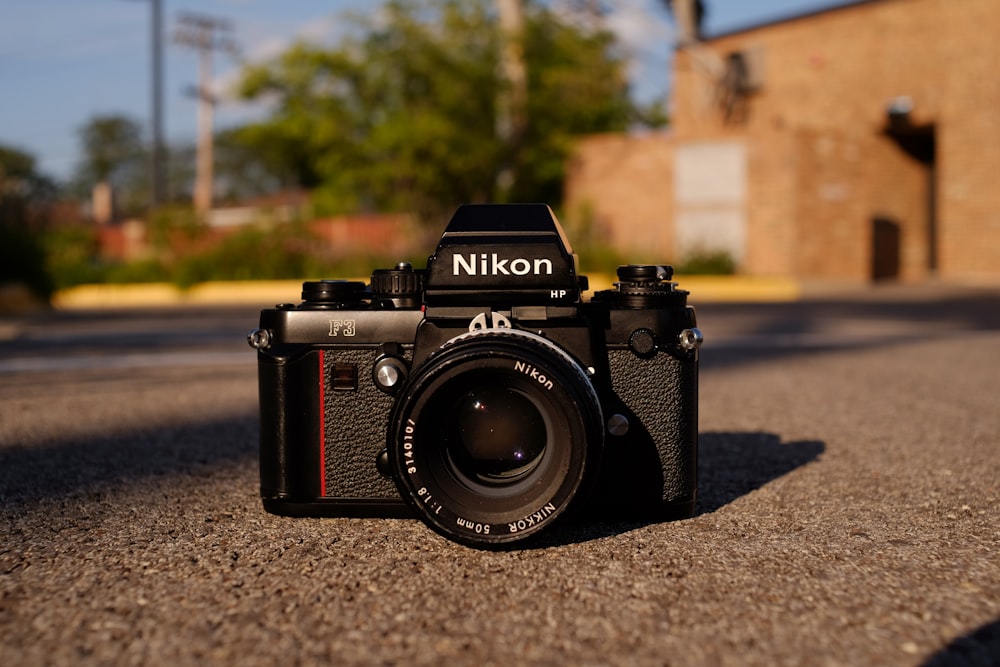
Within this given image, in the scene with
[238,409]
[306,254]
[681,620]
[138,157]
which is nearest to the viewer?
[681,620]

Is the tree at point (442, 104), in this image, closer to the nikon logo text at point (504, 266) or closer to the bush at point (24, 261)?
the bush at point (24, 261)

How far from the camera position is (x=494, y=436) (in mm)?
2133

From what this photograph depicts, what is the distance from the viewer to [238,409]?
4.59 metres

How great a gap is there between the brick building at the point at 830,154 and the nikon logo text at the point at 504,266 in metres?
16.8

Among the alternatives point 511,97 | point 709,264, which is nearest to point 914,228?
point 709,264

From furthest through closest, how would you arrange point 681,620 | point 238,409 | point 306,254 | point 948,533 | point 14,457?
point 306,254 < point 238,409 < point 14,457 < point 948,533 < point 681,620

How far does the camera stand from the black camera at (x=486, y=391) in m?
2.03

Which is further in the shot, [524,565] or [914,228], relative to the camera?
[914,228]

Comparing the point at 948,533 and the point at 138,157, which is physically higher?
the point at 138,157

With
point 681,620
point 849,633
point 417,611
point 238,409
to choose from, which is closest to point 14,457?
point 238,409

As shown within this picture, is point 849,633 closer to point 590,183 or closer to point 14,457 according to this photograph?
point 14,457

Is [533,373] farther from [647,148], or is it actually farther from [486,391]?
[647,148]

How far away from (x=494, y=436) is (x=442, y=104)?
21195 millimetres

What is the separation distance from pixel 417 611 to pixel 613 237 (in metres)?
19.9
